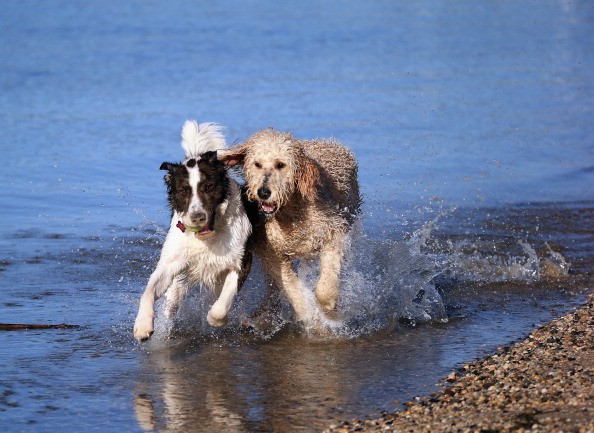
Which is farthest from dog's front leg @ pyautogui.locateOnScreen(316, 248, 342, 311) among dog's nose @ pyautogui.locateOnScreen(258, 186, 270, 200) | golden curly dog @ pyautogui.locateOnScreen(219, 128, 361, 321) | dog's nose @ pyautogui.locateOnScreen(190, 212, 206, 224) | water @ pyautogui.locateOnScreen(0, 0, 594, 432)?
dog's nose @ pyautogui.locateOnScreen(190, 212, 206, 224)

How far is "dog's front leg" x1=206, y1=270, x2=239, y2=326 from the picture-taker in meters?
7.41

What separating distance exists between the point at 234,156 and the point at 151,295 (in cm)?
119

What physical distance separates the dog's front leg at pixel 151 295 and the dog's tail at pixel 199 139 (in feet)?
2.65

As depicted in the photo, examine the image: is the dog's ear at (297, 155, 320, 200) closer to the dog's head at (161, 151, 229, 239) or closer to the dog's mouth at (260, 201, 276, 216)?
the dog's mouth at (260, 201, 276, 216)

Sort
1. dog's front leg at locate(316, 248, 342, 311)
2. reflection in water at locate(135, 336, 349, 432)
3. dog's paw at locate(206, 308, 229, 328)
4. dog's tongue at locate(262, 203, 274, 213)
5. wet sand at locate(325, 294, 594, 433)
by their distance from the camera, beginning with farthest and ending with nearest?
dog's front leg at locate(316, 248, 342, 311)
dog's tongue at locate(262, 203, 274, 213)
dog's paw at locate(206, 308, 229, 328)
reflection in water at locate(135, 336, 349, 432)
wet sand at locate(325, 294, 594, 433)

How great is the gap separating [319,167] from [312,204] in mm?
399

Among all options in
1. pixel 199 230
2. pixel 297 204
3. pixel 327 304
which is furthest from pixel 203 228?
pixel 327 304

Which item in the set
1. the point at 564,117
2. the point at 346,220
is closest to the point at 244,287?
the point at 346,220

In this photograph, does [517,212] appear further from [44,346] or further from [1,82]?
[1,82]

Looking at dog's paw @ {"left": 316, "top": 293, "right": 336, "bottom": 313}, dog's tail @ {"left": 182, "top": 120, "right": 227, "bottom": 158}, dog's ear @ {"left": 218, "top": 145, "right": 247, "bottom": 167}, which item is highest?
dog's tail @ {"left": 182, "top": 120, "right": 227, "bottom": 158}

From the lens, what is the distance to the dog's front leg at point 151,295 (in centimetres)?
673

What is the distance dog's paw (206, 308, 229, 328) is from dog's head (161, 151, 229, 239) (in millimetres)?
539

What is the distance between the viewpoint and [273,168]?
24.5 feet

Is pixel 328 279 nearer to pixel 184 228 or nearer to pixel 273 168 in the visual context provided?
pixel 273 168
